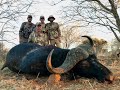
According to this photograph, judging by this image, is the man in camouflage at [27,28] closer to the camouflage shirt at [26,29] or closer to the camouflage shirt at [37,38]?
the camouflage shirt at [26,29]

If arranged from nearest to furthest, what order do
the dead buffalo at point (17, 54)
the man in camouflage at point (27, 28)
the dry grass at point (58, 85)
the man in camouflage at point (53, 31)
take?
1. the dry grass at point (58, 85)
2. the dead buffalo at point (17, 54)
3. the man in camouflage at point (53, 31)
4. the man in camouflage at point (27, 28)

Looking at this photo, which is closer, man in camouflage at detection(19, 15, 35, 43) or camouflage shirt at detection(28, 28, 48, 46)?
camouflage shirt at detection(28, 28, 48, 46)

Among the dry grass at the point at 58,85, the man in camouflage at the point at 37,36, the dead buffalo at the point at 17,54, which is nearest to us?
the dry grass at the point at 58,85

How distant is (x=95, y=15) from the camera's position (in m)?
19.4

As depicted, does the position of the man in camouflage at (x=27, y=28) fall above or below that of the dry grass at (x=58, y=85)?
above

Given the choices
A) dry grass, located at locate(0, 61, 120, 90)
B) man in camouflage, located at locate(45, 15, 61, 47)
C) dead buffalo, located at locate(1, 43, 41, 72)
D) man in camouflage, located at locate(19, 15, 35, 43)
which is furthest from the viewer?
man in camouflage, located at locate(19, 15, 35, 43)

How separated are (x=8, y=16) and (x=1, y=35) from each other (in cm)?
93

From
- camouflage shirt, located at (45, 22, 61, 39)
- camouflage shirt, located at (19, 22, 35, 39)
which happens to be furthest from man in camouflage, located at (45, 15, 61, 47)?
camouflage shirt, located at (19, 22, 35, 39)

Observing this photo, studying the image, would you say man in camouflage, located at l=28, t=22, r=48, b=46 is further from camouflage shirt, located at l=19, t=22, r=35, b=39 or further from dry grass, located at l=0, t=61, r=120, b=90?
dry grass, located at l=0, t=61, r=120, b=90

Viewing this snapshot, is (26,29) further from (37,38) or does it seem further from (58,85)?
(58,85)

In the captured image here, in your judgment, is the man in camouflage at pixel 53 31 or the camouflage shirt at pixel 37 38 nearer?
the camouflage shirt at pixel 37 38

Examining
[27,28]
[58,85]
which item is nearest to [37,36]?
[27,28]

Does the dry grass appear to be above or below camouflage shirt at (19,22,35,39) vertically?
below

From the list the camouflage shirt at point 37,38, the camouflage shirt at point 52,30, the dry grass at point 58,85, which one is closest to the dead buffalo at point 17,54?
the dry grass at point 58,85
